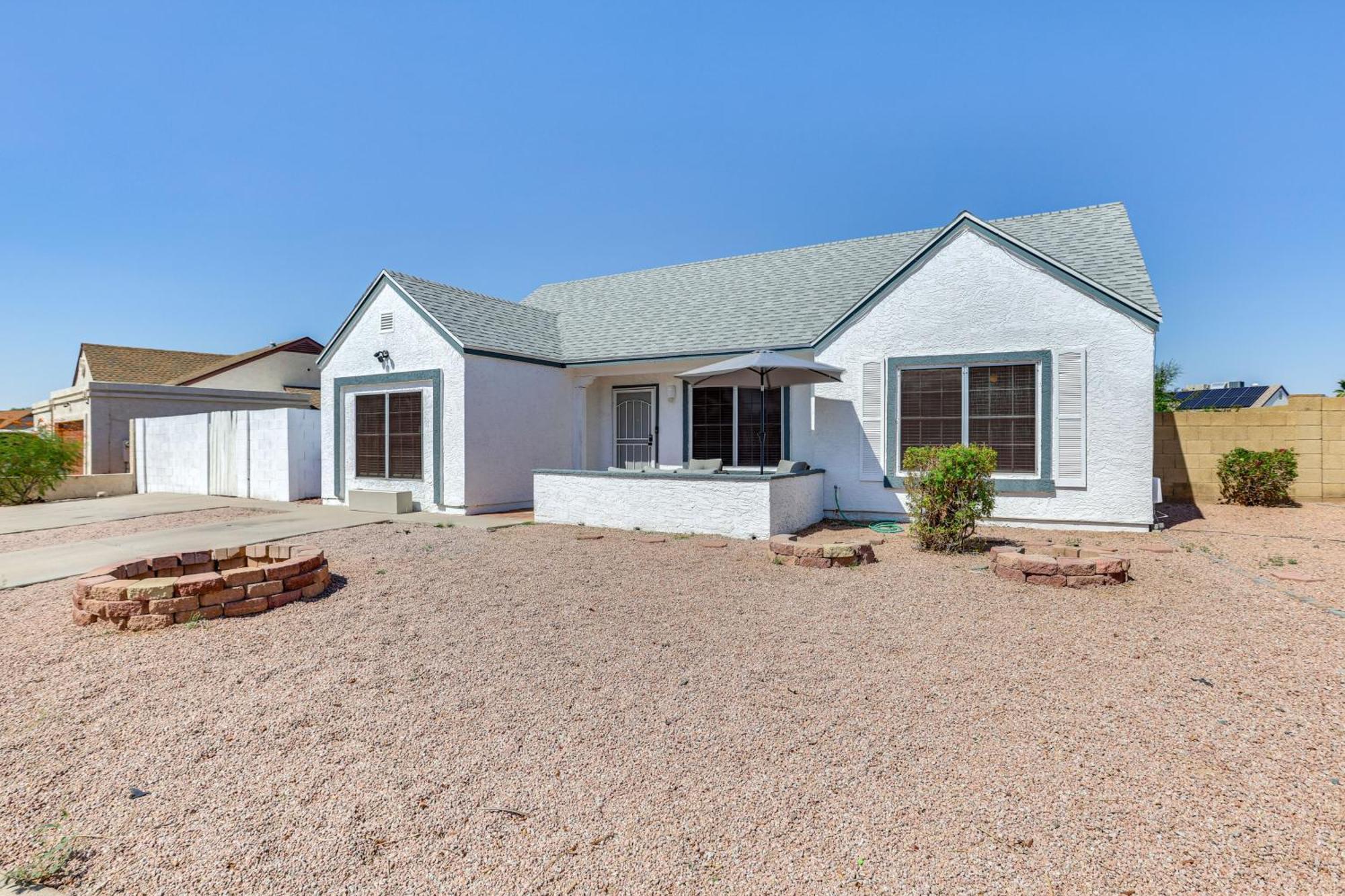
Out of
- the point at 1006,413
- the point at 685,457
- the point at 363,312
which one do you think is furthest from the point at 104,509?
the point at 1006,413

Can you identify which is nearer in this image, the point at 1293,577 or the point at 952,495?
the point at 1293,577

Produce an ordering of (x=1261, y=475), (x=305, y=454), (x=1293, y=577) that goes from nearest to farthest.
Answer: (x=1293, y=577)
(x=1261, y=475)
(x=305, y=454)

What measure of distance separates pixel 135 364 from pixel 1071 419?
106ft

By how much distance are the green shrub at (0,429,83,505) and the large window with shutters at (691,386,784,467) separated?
15.7 meters

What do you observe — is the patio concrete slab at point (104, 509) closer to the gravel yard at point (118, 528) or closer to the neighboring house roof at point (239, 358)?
the gravel yard at point (118, 528)

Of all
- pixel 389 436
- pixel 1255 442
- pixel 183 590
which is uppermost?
pixel 389 436

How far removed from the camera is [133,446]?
18.6 m

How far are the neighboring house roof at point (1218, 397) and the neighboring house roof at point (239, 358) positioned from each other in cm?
3423

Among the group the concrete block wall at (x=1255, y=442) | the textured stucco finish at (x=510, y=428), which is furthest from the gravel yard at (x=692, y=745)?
the concrete block wall at (x=1255, y=442)

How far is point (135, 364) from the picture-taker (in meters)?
25.8

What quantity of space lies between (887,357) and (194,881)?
10415 mm

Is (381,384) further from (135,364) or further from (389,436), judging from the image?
(135,364)

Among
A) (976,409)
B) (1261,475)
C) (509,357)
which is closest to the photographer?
(976,409)

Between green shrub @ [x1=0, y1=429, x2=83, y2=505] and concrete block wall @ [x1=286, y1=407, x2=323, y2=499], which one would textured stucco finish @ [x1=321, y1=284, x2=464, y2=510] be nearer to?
concrete block wall @ [x1=286, y1=407, x2=323, y2=499]
